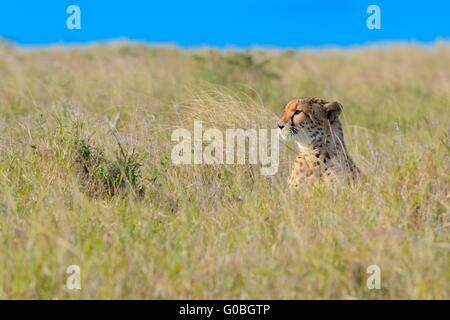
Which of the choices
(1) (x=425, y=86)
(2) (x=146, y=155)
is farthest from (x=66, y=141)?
(1) (x=425, y=86)

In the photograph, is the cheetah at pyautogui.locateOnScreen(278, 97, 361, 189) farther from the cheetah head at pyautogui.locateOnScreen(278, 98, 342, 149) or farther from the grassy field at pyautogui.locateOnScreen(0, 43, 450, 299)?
the grassy field at pyautogui.locateOnScreen(0, 43, 450, 299)

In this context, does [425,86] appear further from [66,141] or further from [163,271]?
[163,271]

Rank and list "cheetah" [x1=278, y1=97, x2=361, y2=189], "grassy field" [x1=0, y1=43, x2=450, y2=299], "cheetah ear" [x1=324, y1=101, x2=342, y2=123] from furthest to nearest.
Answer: "cheetah ear" [x1=324, y1=101, x2=342, y2=123] → "cheetah" [x1=278, y1=97, x2=361, y2=189] → "grassy field" [x1=0, y1=43, x2=450, y2=299]

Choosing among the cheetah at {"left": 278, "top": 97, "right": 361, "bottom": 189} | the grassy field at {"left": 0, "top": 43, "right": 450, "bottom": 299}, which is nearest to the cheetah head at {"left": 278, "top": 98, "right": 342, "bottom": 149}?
the cheetah at {"left": 278, "top": 97, "right": 361, "bottom": 189}

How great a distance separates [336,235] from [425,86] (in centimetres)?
964

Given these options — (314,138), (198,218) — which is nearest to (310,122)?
(314,138)

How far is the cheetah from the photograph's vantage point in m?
5.55

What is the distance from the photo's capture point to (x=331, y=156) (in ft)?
18.4

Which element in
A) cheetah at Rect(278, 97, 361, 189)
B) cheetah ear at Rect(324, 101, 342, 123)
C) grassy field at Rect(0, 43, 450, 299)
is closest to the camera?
grassy field at Rect(0, 43, 450, 299)

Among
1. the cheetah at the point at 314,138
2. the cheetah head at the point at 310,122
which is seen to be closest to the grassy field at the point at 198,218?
the cheetah at the point at 314,138

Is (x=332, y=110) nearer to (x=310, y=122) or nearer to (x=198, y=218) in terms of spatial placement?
(x=310, y=122)

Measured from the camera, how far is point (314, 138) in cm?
573

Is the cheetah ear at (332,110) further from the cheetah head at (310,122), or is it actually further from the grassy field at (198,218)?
the grassy field at (198,218)

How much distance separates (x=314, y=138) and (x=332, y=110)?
235 millimetres
